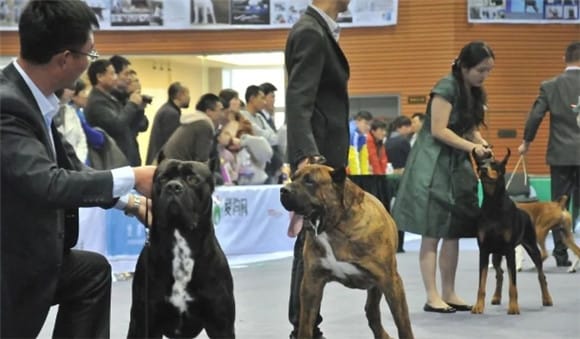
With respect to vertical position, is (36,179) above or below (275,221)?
above

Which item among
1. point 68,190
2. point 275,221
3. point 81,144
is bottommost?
point 275,221

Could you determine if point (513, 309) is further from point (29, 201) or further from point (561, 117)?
point (29, 201)

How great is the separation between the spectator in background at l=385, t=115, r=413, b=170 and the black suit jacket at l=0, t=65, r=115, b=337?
9290 mm

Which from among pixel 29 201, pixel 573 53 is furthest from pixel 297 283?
pixel 573 53

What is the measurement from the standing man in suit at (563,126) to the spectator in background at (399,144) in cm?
353

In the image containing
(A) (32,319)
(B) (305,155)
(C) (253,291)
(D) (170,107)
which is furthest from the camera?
(D) (170,107)

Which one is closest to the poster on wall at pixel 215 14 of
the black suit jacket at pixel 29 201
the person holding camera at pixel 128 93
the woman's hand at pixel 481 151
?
the person holding camera at pixel 128 93

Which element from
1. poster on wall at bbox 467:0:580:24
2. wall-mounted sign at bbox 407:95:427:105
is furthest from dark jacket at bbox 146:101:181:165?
poster on wall at bbox 467:0:580:24

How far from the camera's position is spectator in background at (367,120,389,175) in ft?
38.8

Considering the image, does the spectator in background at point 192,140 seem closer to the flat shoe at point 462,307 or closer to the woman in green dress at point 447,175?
the woman in green dress at point 447,175

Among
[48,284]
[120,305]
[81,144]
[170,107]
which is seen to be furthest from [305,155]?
[170,107]

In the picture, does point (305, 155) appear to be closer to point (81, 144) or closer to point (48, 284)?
point (48, 284)

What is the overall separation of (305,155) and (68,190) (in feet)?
5.61

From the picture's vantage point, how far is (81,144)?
22.7ft
